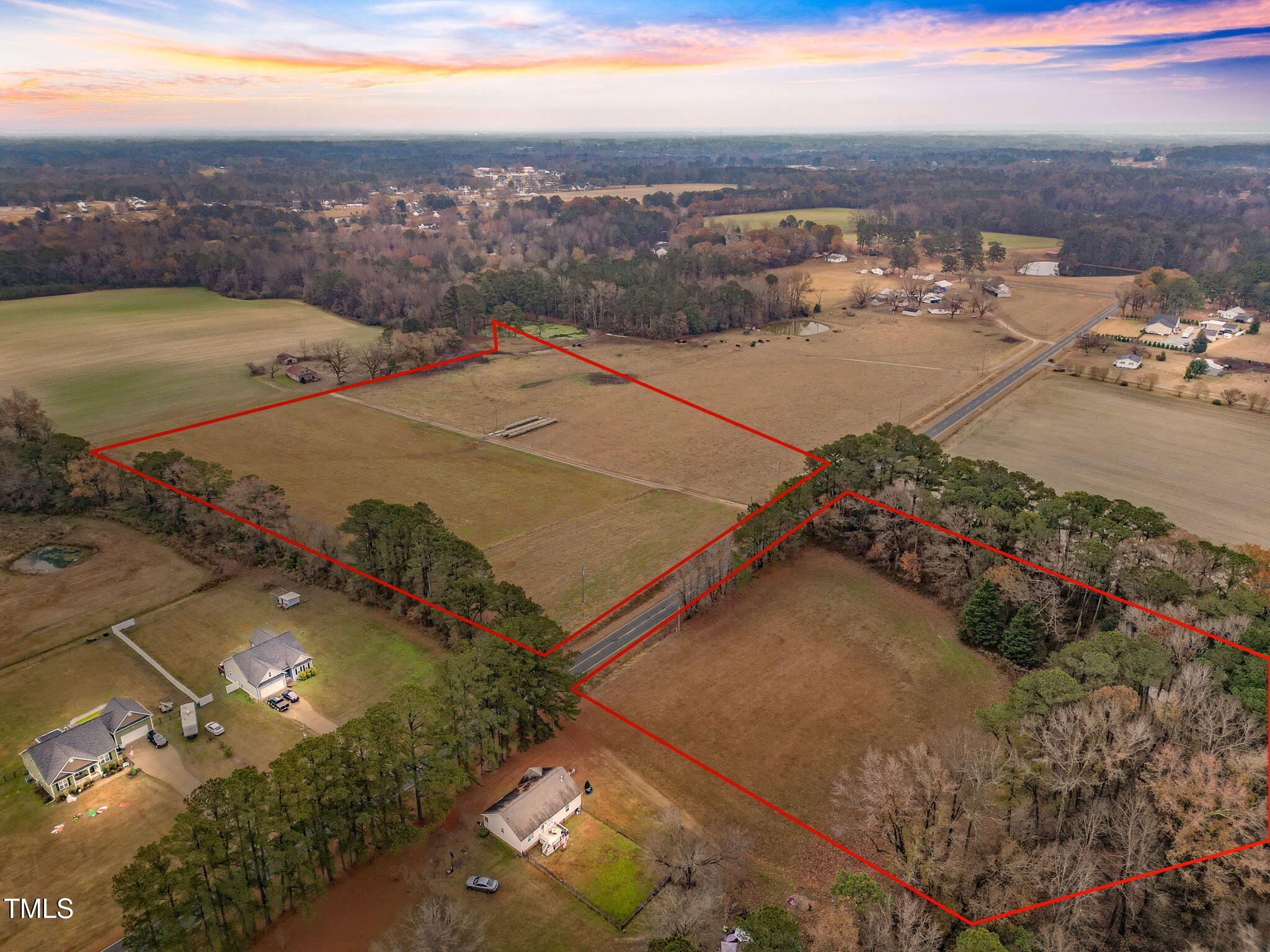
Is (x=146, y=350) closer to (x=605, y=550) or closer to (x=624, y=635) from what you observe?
(x=605, y=550)

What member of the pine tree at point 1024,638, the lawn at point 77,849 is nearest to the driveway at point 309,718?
the lawn at point 77,849

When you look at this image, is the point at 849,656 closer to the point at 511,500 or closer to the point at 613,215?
the point at 511,500

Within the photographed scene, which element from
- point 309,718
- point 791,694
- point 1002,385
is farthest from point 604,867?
point 1002,385

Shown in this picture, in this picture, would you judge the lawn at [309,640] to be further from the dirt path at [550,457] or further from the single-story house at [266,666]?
the dirt path at [550,457]

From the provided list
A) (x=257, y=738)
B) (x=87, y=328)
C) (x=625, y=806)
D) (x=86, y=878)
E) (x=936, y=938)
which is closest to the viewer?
(x=936, y=938)

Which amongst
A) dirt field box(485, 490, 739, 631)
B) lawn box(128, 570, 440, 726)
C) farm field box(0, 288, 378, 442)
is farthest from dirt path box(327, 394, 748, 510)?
lawn box(128, 570, 440, 726)

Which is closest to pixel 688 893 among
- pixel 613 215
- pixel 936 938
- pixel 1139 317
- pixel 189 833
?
pixel 936 938
